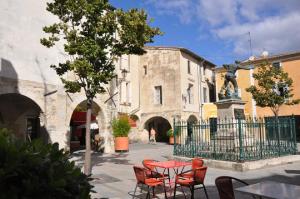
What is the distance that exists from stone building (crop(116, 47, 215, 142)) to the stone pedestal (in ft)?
47.3

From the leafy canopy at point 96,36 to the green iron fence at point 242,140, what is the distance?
468 cm

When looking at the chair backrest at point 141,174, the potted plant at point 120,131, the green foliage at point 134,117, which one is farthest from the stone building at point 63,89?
the chair backrest at point 141,174

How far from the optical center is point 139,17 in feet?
32.9

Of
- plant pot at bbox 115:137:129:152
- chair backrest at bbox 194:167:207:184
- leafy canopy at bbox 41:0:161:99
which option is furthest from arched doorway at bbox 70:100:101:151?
chair backrest at bbox 194:167:207:184

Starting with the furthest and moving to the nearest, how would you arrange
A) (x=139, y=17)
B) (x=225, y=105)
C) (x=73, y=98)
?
(x=73, y=98), (x=225, y=105), (x=139, y=17)

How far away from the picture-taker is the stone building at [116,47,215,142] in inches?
1124

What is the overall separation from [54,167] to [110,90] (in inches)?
720

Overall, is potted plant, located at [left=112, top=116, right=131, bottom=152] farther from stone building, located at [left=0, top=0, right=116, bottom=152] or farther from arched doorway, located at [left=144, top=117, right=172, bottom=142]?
arched doorway, located at [left=144, top=117, right=172, bottom=142]

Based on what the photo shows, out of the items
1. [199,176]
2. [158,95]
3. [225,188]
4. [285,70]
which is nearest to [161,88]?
[158,95]

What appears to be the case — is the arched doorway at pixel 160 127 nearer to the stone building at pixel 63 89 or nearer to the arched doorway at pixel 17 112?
the stone building at pixel 63 89

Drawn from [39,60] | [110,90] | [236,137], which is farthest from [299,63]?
[39,60]

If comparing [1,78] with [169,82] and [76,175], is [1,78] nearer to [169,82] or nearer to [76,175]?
[76,175]

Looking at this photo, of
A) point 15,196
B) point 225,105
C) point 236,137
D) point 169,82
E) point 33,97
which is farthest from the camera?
point 169,82

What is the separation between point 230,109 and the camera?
13266 millimetres
